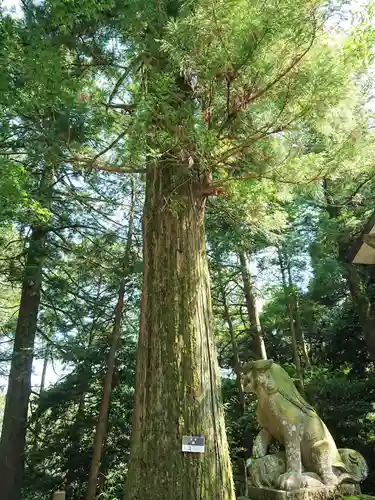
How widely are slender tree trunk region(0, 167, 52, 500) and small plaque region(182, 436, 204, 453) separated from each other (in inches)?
195

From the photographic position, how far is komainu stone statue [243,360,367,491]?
9.66ft

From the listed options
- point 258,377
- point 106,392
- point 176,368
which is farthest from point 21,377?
point 176,368

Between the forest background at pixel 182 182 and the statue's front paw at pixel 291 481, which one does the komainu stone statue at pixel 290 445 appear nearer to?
the statue's front paw at pixel 291 481

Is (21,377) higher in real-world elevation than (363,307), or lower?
lower

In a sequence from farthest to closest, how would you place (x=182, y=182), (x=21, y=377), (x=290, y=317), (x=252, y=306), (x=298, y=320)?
1. (x=252, y=306)
2. (x=298, y=320)
3. (x=290, y=317)
4. (x=21, y=377)
5. (x=182, y=182)

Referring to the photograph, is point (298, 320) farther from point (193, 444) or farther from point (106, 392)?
point (193, 444)

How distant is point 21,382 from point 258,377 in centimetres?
540

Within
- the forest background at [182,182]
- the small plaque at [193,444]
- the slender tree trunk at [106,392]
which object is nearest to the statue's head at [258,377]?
the small plaque at [193,444]

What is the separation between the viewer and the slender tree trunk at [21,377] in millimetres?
6668

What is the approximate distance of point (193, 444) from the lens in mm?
2514

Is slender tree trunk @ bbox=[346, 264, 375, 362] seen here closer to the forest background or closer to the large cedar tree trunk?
the forest background

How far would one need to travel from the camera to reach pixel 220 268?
830cm

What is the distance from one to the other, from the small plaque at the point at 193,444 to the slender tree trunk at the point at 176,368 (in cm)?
3

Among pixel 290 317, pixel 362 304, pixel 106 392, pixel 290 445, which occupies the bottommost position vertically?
pixel 290 445
